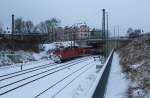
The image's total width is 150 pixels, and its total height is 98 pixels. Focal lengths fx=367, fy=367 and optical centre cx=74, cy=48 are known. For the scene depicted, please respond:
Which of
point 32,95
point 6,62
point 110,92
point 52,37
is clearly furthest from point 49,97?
point 52,37

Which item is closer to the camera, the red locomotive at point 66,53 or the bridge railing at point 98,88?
the bridge railing at point 98,88

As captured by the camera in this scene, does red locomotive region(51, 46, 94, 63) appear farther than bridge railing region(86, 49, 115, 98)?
Yes

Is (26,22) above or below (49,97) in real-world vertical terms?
above

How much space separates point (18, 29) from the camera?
371 ft

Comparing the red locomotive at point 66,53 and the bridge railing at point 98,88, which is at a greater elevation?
the bridge railing at point 98,88

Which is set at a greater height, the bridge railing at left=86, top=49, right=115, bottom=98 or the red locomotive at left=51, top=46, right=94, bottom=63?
the bridge railing at left=86, top=49, right=115, bottom=98

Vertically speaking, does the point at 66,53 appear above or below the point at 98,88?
below

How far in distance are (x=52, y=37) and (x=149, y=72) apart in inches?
4208

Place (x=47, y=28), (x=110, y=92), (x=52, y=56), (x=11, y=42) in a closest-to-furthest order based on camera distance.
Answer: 1. (x=110, y=92)
2. (x=52, y=56)
3. (x=11, y=42)
4. (x=47, y=28)

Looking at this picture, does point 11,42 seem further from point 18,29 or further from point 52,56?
point 18,29

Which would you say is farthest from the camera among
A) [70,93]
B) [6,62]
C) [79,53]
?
[79,53]

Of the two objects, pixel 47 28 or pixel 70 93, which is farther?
pixel 47 28

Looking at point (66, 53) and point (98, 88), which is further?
point (66, 53)

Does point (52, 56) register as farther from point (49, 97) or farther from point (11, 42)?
point (49, 97)
